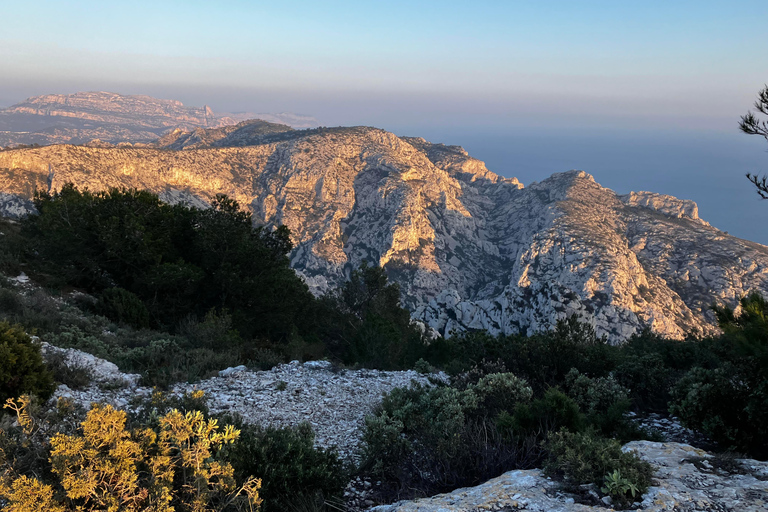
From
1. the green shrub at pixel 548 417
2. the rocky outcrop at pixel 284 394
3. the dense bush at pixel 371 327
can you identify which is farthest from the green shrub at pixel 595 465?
the dense bush at pixel 371 327

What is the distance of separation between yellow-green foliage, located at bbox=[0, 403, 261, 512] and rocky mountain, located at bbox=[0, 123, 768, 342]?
54.0 metres

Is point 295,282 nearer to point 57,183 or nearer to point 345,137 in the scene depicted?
point 57,183

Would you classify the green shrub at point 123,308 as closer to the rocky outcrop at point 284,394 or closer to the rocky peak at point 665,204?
the rocky outcrop at point 284,394

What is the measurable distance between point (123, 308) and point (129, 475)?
39.3 feet

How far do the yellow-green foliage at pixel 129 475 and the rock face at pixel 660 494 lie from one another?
148 centimetres

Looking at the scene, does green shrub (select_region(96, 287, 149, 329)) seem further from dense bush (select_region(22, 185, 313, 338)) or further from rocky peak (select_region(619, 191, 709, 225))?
rocky peak (select_region(619, 191, 709, 225))

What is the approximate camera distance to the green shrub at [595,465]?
3461mm

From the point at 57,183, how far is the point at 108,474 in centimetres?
10078

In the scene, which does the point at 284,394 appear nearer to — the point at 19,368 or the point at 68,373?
the point at 68,373

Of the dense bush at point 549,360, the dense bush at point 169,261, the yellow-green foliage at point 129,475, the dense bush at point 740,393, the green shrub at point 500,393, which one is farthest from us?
the dense bush at point 169,261

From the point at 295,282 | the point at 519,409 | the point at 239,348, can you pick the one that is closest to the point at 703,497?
the point at 519,409

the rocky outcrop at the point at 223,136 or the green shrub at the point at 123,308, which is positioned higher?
the rocky outcrop at the point at 223,136

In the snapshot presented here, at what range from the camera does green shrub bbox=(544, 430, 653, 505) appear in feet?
11.4

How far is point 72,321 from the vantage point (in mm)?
10289
